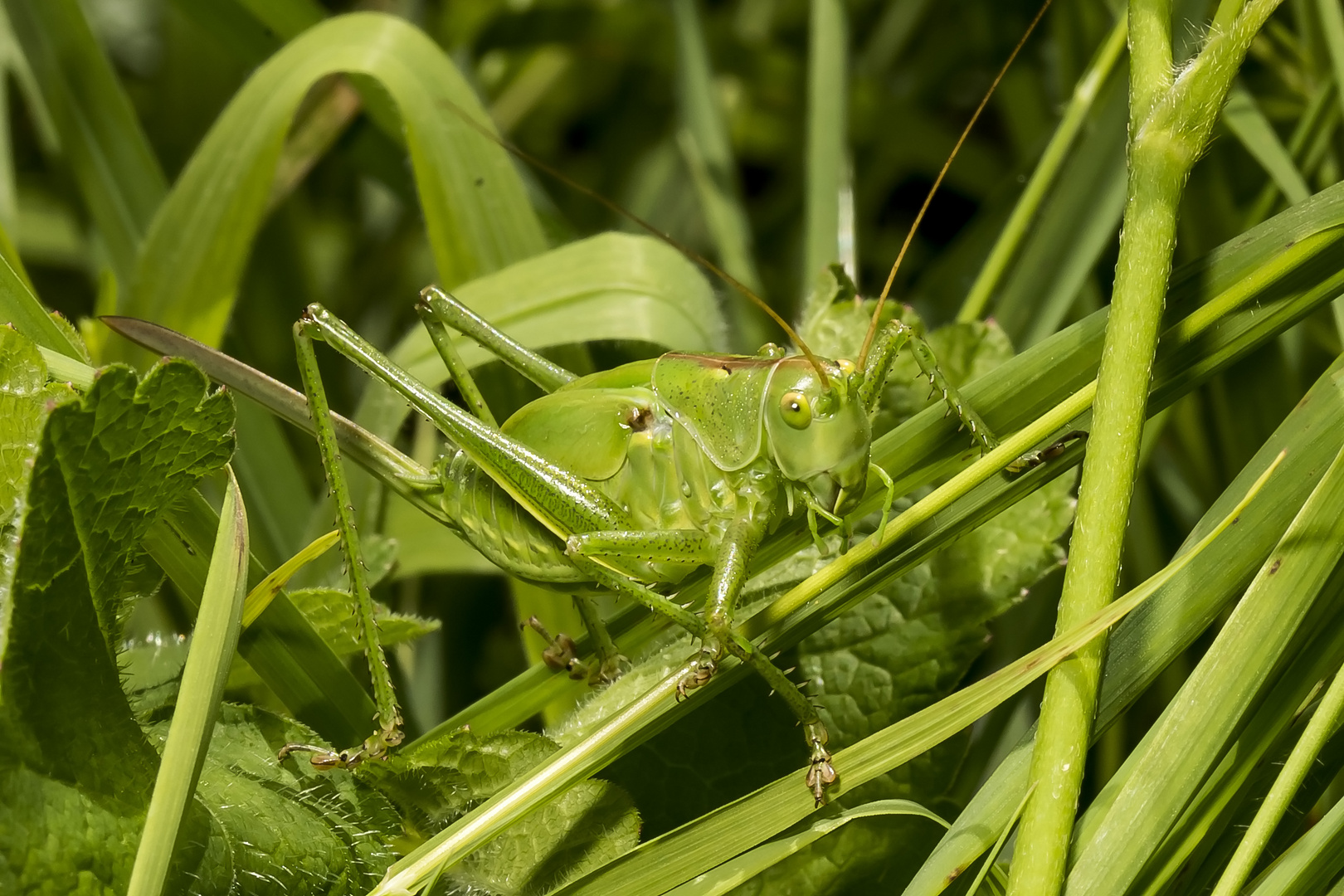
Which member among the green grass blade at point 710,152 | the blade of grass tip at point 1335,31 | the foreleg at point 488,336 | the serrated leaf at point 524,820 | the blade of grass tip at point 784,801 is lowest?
the blade of grass tip at point 784,801

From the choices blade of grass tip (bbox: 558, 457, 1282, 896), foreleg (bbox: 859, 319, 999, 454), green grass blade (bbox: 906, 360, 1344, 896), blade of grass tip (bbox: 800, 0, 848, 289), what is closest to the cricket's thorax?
foreleg (bbox: 859, 319, 999, 454)

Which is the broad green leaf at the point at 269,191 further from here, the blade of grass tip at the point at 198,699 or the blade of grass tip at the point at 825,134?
the blade of grass tip at the point at 198,699

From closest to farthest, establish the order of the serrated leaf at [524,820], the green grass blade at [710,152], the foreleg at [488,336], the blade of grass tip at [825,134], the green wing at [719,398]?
the serrated leaf at [524,820] < the green wing at [719,398] < the foreleg at [488,336] < the blade of grass tip at [825,134] < the green grass blade at [710,152]

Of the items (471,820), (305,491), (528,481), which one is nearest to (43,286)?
(305,491)

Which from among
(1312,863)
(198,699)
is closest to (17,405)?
(198,699)

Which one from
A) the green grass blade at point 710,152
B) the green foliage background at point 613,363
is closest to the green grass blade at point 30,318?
the green foliage background at point 613,363

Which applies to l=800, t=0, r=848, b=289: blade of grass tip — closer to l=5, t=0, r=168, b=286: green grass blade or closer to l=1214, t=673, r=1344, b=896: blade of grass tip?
l=1214, t=673, r=1344, b=896: blade of grass tip

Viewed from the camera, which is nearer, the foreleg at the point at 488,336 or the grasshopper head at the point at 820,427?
the grasshopper head at the point at 820,427
